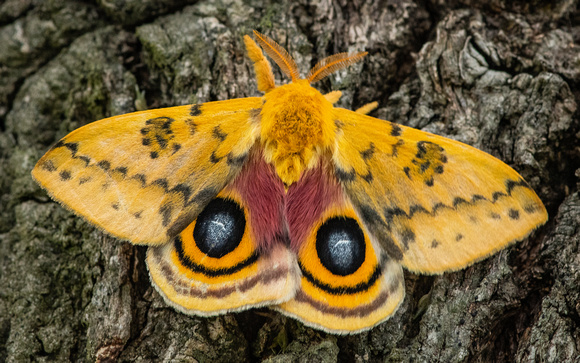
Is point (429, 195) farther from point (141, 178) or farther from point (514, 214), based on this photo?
point (141, 178)

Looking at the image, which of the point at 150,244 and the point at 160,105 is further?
the point at 160,105

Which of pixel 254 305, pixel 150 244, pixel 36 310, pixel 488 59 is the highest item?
pixel 488 59

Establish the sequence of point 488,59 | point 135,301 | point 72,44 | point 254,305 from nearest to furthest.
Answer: point 254,305 < point 135,301 < point 488,59 < point 72,44

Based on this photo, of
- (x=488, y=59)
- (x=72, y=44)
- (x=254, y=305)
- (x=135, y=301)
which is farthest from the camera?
(x=72, y=44)

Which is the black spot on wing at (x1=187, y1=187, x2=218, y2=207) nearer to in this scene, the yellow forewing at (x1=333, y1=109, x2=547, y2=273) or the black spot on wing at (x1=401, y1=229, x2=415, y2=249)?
the yellow forewing at (x1=333, y1=109, x2=547, y2=273)

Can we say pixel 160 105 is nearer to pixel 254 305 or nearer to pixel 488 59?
pixel 254 305

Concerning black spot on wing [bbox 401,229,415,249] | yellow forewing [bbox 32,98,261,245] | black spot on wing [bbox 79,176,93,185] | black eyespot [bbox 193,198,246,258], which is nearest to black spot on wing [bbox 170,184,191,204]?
yellow forewing [bbox 32,98,261,245]

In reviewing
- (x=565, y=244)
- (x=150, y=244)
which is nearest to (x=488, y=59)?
(x=565, y=244)
